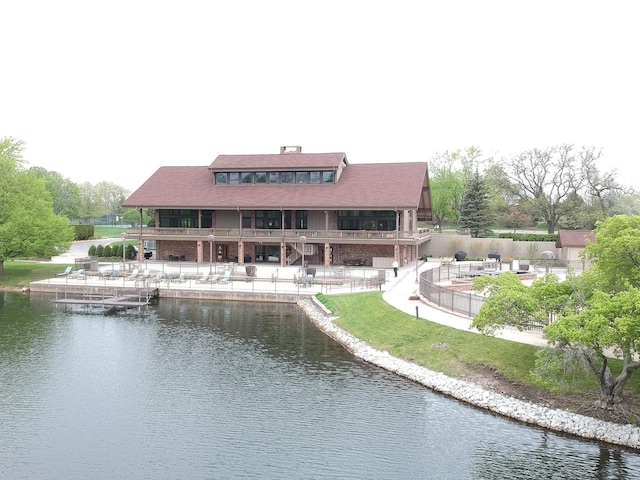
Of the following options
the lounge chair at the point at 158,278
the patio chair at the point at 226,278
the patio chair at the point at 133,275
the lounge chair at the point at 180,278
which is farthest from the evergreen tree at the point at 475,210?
the patio chair at the point at 133,275

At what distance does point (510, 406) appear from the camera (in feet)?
62.5

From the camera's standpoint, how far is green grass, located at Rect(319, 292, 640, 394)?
67.2ft

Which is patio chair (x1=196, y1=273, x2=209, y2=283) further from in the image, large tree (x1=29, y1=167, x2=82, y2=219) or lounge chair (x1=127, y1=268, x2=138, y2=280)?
large tree (x1=29, y1=167, x2=82, y2=219)

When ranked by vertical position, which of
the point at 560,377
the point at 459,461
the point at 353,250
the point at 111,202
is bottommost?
the point at 459,461

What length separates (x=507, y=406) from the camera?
62.7ft

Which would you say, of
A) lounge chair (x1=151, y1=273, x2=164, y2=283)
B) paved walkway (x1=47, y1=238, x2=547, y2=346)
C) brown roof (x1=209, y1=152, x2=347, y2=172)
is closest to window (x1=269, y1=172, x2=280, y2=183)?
brown roof (x1=209, y1=152, x2=347, y2=172)

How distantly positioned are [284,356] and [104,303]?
16.3 metres

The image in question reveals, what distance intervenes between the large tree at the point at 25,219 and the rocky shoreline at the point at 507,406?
1232 inches

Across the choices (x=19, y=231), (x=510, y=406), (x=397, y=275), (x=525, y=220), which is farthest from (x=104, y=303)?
(x=525, y=220)

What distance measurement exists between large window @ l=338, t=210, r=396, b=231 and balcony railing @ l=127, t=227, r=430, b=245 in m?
2.11

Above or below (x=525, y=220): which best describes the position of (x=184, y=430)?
below

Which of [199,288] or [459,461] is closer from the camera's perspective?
[459,461]

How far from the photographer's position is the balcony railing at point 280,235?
4847cm

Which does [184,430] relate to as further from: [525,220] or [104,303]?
[525,220]
